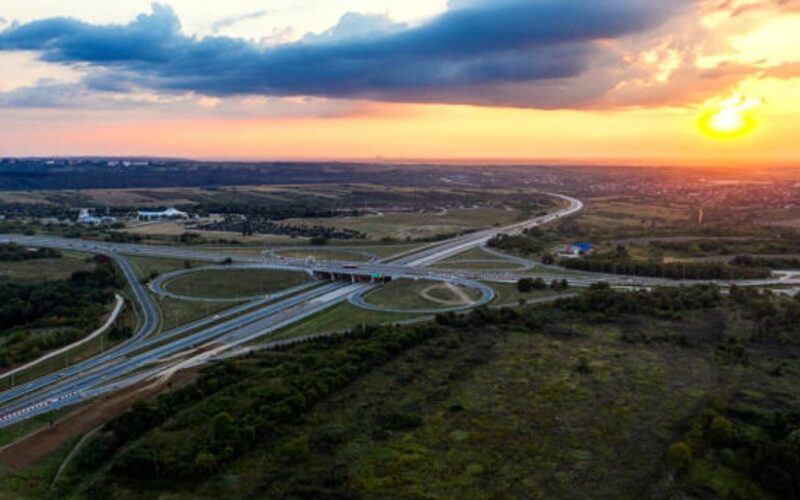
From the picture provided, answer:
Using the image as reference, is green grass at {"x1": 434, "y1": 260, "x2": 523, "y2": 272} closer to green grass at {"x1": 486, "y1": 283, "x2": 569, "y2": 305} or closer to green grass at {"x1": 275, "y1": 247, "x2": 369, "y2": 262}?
green grass at {"x1": 486, "y1": 283, "x2": 569, "y2": 305}

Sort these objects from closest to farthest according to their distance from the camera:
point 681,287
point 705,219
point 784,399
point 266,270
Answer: point 784,399, point 681,287, point 266,270, point 705,219

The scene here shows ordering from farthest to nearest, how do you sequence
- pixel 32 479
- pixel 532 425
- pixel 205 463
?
pixel 532 425, pixel 32 479, pixel 205 463

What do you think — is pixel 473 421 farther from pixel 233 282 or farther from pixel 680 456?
pixel 233 282

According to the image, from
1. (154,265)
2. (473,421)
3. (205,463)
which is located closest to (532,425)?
(473,421)

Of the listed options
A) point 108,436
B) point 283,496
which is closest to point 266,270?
point 108,436

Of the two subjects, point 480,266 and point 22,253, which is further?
point 22,253

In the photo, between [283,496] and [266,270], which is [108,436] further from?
[266,270]

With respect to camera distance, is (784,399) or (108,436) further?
(784,399)
